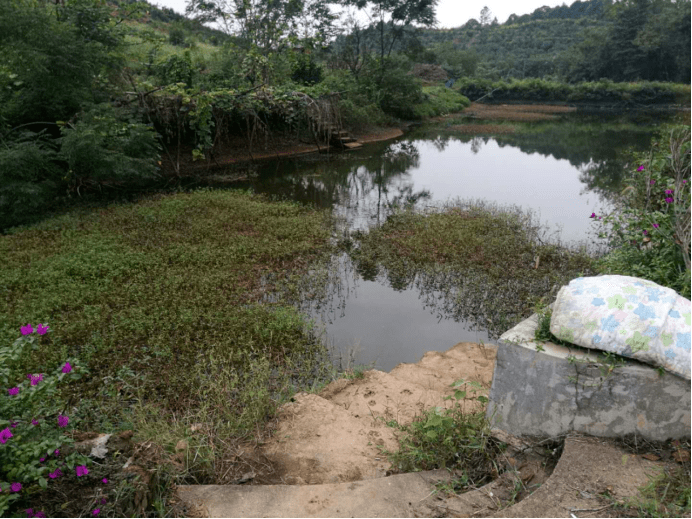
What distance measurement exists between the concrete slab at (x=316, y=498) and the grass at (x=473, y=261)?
3.28 meters

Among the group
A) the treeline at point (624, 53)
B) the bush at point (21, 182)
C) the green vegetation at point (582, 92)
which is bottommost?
the bush at point (21, 182)

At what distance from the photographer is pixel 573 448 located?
256cm

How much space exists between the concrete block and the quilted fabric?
9 centimetres

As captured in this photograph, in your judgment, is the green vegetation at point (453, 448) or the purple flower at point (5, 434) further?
the green vegetation at point (453, 448)

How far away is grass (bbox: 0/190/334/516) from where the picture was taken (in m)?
3.77

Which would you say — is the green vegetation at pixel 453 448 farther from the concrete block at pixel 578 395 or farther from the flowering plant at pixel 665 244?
the flowering plant at pixel 665 244

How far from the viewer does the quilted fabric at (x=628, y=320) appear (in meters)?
2.43

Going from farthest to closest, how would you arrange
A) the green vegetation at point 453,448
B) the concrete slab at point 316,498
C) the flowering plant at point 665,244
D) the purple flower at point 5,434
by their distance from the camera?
the flowering plant at point 665,244 → the green vegetation at point 453,448 → the concrete slab at point 316,498 → the purple flower at point 5,434

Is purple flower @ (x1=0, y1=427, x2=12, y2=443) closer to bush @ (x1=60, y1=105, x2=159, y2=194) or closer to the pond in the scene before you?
the pond

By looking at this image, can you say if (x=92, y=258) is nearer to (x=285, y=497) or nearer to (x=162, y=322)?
(x=162, y=322)

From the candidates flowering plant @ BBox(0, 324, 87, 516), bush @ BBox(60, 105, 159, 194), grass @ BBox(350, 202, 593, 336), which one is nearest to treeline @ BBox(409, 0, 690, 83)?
bush @ BBox(60, 105, 159, 194)

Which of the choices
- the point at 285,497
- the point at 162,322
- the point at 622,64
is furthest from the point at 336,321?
the point at 622,64

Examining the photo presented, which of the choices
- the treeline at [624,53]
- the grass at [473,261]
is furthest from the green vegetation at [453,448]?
the treeline at [624,53]

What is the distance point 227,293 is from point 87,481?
3.74 metres
